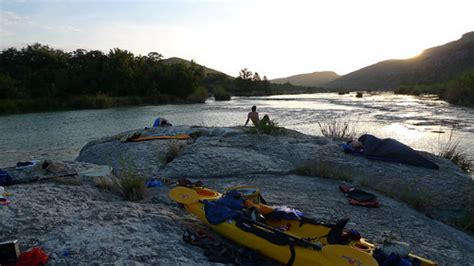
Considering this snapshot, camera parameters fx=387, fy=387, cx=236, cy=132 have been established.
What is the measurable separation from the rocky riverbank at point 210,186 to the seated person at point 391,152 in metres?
0.28

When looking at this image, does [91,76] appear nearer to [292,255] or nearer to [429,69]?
[292,255]

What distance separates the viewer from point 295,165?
956 cm

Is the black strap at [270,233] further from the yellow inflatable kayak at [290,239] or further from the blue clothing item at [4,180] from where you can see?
the blue clothing item at [4,180]

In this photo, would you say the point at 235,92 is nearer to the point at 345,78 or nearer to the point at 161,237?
the point at 161,237

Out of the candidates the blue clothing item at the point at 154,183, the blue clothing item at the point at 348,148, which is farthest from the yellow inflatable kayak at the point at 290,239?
the blue clothing item at the point at 348,148

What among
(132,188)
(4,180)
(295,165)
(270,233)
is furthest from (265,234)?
(295,165)

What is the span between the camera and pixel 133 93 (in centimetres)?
4612

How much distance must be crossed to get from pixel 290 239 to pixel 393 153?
6.35 m

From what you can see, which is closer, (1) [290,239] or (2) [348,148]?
(1) [290,239]

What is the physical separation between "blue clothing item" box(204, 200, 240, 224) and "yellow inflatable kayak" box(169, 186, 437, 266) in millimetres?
53

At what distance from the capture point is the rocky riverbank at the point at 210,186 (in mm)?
4496

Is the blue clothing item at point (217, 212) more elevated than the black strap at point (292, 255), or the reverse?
the blue clothing item at point (217, 212)

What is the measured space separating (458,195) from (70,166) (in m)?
8.16

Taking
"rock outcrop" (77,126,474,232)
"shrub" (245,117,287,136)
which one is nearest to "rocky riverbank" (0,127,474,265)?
"rock outcrop" (77,126,474,232)
